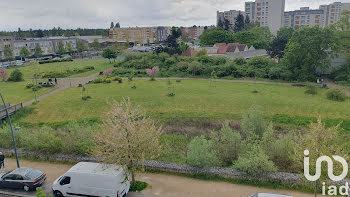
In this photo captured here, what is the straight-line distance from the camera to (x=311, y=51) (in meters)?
40.3

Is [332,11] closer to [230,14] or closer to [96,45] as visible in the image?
[230,14]

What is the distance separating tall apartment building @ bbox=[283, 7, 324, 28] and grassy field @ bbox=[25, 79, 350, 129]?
3995 inches

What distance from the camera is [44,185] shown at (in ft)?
47.7

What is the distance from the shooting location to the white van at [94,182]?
40.7 feet

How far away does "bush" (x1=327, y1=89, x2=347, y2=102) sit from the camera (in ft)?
98.9

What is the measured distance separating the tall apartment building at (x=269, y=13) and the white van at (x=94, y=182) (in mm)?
112601

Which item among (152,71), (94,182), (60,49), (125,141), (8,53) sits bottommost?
(94,182)

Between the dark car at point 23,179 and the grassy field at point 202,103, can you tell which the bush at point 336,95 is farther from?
the dark car at point 23,179

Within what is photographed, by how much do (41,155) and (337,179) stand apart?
16363mm

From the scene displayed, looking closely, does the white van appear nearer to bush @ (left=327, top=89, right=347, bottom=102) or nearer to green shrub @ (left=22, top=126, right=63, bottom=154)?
green shrub @ (left=22, top=126, right=63, bottom=154)

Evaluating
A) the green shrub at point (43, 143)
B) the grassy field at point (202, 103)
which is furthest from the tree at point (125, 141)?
the grassy field at point (202, 103)

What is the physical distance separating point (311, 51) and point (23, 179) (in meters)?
39.5

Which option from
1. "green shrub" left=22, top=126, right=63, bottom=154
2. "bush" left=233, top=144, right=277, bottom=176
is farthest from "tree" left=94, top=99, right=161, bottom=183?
"green shrub" left=22, top=126, right=63, bottom=154

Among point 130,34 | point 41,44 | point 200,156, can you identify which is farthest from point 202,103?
point 130,34
